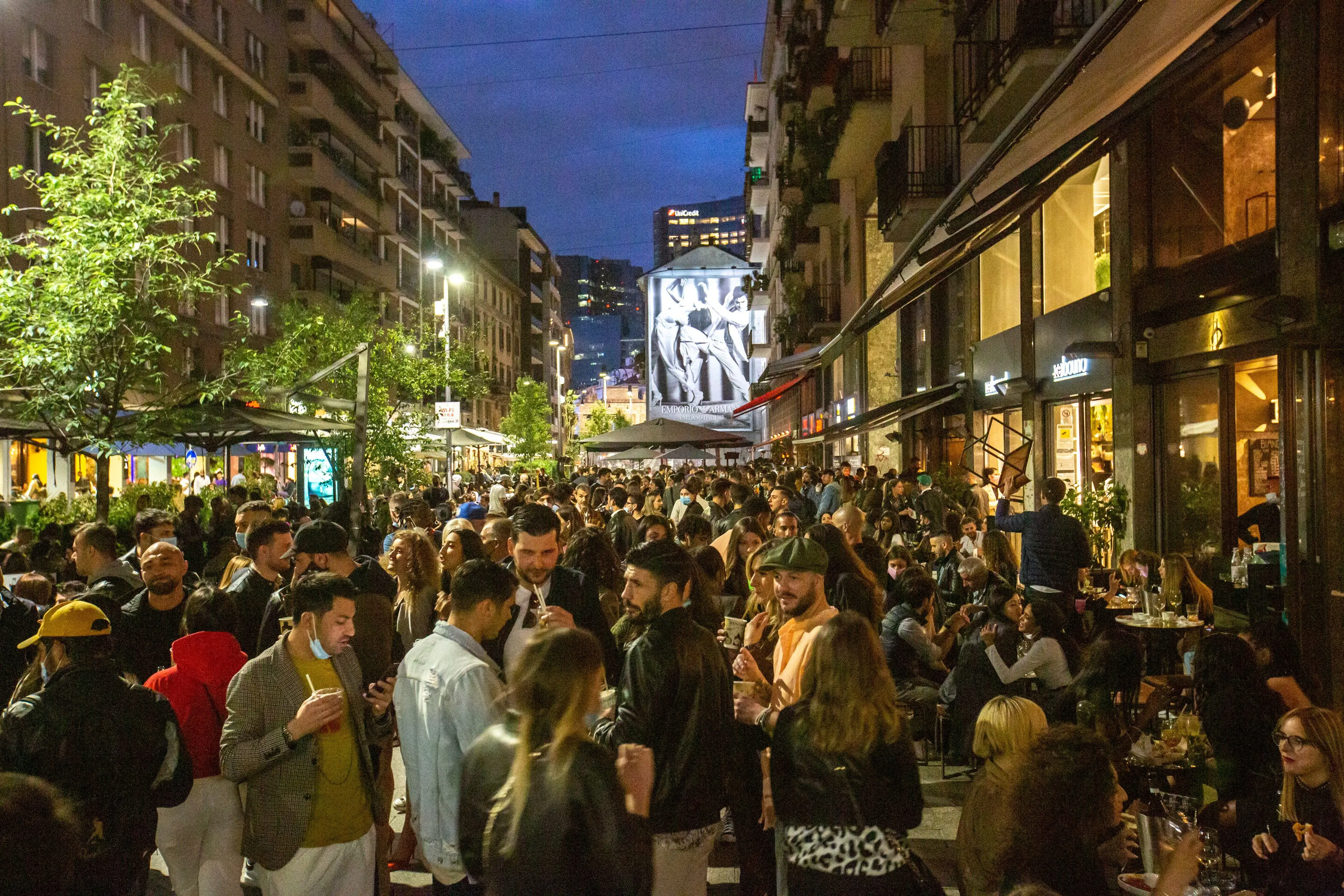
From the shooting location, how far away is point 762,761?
4.85m

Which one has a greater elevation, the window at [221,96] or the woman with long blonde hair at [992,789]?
the window at [221,96]

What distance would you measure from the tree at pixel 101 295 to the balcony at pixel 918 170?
11035 millimetres

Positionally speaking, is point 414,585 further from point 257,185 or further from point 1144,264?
point 257,185

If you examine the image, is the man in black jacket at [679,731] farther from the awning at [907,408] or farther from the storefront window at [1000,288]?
the awning at [907,408]

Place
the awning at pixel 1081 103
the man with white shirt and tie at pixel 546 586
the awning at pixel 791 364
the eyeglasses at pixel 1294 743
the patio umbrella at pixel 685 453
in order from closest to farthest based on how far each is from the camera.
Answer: the eyeglasses at pixel 1294 743 < the man with white shirt and tie at pixel 546 586 < the awning at pixel 1081 103 < the awning at pixel 791 364 < the patio umbrella at pixel 685 453

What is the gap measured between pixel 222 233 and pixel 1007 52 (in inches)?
1215

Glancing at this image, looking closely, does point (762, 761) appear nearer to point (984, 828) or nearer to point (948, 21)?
point (984, 828)

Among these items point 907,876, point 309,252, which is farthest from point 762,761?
point 309,252

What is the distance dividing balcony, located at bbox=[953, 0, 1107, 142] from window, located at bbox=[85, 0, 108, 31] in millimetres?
22964

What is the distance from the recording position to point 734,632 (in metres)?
6.64

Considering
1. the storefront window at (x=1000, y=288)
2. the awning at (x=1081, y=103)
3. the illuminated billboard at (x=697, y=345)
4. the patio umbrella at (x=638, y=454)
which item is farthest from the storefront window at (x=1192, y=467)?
the illuminated billboard at (x=697, y=345)

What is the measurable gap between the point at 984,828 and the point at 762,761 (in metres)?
1.31

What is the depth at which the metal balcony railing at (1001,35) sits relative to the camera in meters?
12.0

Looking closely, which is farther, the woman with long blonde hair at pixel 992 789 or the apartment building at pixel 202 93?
the apartment building at pixel 202 93
